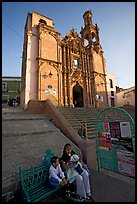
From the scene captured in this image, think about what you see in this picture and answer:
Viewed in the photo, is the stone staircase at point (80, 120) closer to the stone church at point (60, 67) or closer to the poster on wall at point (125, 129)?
the poster on wall at point (125, 129)

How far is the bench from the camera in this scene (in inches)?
111

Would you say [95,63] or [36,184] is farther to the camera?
[95,63]

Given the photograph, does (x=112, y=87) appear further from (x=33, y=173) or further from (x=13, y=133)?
(x=33, y=173)

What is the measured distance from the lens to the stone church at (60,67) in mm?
16531

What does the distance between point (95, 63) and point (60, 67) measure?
827 centimetres

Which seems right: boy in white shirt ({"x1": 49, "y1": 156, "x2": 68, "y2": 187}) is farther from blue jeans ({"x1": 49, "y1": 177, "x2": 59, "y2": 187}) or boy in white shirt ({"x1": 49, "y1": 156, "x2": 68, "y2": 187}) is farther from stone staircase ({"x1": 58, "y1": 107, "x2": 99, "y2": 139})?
stone staircase ({"x1": 58, "y1": 107, "x2": 99, "y2": 139})

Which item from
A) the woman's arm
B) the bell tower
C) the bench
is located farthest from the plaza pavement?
the bell tower

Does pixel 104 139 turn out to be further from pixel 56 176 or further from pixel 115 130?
pixel 56 176

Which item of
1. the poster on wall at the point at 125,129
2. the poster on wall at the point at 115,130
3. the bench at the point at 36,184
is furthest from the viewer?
the poster on wall at the point at 115,130

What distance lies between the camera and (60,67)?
61.2ft

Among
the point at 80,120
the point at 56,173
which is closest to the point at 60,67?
the point at 80,120

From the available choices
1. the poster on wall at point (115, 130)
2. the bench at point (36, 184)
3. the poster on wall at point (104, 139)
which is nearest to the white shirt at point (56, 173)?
the bench at point (36, 184)

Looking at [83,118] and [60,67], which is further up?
[60,67]

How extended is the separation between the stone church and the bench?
41.2 feet
